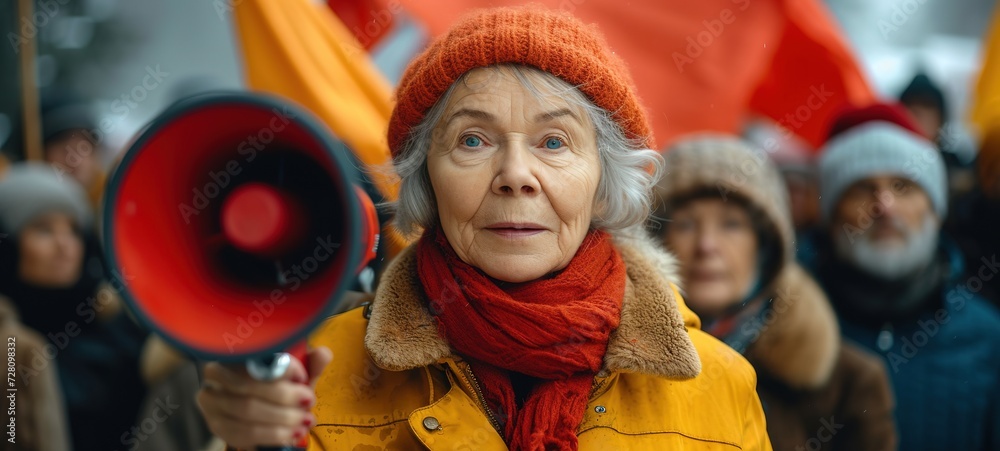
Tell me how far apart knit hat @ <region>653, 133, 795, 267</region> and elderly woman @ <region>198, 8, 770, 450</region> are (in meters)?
1.50

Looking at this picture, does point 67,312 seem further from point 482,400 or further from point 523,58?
point 523,58

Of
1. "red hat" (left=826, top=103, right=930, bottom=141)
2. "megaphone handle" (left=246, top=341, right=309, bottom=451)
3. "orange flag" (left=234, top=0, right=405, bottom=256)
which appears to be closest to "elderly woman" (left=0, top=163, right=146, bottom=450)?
"orange flag" (left=234, top=0, right=405, bottom=256)

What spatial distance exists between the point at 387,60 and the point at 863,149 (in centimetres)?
304

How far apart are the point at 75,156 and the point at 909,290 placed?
4491mm

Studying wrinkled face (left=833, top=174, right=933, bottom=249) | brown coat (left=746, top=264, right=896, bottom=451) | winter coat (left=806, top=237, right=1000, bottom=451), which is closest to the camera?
brown coat (left=746, top=264, right=896, bottom=451)

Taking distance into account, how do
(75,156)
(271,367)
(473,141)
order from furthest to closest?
(75,156), (473,141), (271,367)

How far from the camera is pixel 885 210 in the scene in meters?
4.20

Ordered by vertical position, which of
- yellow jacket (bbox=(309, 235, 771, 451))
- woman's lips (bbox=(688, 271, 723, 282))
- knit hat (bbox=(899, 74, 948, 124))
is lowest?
knit hat (bbox=(899, 74, 948, 124))

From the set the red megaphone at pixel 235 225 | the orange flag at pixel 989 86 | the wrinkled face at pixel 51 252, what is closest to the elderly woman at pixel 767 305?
the red megaphone at pixel 235 225

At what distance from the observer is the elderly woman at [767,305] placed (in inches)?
140

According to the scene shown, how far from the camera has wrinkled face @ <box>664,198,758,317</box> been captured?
359 cm

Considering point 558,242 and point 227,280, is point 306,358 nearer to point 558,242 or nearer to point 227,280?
point 227,280

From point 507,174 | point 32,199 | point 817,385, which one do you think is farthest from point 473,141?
point 32,199

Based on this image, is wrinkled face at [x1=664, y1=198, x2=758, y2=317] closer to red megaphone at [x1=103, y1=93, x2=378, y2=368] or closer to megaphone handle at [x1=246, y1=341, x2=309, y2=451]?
red megaphone at [x1=103, y1=93, x2=378, y2=368]
